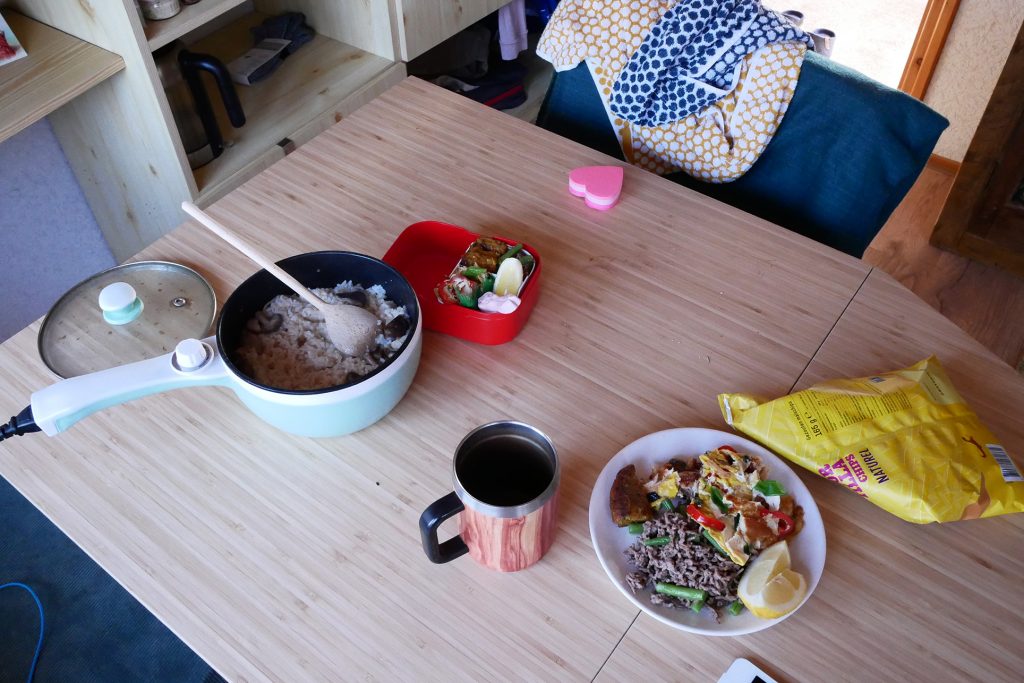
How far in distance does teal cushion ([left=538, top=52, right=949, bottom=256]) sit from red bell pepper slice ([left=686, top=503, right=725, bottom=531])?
2.26 feet

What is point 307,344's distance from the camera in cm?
92

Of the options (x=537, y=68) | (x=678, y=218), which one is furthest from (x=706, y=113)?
(x=537, y=68)

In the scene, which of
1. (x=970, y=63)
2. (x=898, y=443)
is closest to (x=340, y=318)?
(x=898, y=443)

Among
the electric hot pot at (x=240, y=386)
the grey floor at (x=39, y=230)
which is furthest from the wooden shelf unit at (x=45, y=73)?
the electric hot pot at (x=240, y=386)

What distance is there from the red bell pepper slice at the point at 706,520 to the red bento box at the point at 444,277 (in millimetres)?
319

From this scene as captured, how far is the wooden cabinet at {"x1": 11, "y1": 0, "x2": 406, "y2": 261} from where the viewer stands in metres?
1.51

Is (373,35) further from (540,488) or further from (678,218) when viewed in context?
(540,488)

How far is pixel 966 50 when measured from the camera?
2352 mm

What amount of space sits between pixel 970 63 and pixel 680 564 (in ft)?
7.25

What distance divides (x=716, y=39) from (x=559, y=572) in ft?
2.83

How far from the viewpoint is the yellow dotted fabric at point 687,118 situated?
1.25m

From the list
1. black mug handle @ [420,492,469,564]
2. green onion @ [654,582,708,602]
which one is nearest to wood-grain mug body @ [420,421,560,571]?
black mug handle @ [420,492,469,564]

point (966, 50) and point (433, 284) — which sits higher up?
point (433, 284)

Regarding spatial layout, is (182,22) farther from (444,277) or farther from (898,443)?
(898,443)
